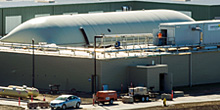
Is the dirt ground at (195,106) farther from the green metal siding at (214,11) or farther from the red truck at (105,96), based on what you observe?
the green metal siding at (214,11)

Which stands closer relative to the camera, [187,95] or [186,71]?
[187,95]

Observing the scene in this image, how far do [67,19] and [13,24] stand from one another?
1495 centimetres

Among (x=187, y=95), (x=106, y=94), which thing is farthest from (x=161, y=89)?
(x=106, y=94)

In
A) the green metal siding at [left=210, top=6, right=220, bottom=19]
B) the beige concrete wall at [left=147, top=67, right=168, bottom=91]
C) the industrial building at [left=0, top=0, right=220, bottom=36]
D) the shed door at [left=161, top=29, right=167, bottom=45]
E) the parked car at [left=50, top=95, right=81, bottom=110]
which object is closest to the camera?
the parked car at [left=50, top=95, right=81, bottom=110]

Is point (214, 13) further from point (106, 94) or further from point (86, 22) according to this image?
point (106, 94)

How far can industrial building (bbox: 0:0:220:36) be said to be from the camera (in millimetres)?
113162

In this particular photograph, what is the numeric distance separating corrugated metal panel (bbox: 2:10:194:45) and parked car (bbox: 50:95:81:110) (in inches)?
861

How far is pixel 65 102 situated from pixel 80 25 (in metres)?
27.3

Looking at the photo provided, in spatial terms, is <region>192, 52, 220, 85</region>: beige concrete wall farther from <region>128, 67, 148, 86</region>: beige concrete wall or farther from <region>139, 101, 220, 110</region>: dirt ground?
<region>139, 101, 220, 110</region>: dirt ground

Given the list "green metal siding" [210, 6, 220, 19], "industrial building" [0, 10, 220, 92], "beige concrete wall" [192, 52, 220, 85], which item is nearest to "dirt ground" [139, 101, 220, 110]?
"industrial building" [0, 10, 220, 92]

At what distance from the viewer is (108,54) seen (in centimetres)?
8844

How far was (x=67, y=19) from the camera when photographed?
10144 cm

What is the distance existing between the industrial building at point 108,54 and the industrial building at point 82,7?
12.8 meters

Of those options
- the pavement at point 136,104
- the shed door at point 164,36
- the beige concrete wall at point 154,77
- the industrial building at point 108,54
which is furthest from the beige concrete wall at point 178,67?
the pavement at point 136,104
